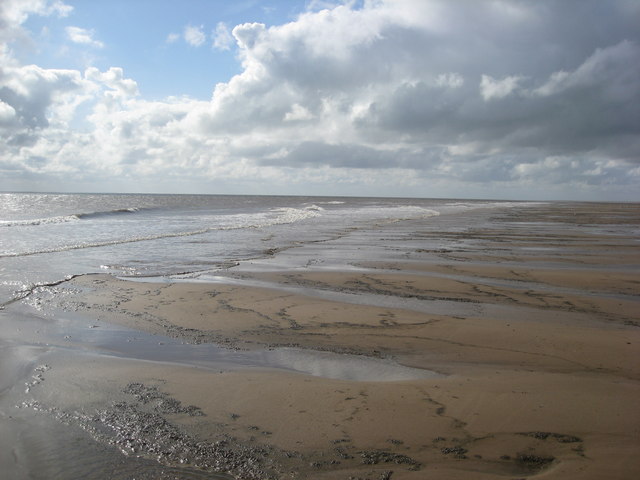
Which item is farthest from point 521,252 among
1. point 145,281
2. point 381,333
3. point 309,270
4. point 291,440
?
point 291,440

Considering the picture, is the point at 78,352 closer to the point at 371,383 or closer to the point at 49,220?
the point at 371,383

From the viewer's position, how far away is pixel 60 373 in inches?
203

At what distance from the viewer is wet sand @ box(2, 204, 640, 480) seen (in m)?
3.49

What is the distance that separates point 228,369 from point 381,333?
8.64 ft

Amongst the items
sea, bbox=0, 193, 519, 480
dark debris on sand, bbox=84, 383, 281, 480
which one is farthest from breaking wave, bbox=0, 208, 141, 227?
dark debris on sand, bbox=84, 383, 281, 480

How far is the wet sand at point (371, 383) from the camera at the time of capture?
3.49 metres

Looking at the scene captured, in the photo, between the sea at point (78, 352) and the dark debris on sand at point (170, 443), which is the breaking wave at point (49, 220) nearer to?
the sea at point (78, 352)

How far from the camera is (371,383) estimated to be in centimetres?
494

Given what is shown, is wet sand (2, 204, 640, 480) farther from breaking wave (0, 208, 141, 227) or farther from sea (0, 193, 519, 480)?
breaking wave (0, 208, 141, 227)

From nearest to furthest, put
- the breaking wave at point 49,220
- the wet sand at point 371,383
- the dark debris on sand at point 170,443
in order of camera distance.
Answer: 1. the dark debris on sand at point 170,443
2. the wet sand at point 371,383
3. the breaking wave at point 49,220

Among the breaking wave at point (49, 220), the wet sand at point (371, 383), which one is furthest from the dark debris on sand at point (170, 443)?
the breaking wave at point (49, 220)

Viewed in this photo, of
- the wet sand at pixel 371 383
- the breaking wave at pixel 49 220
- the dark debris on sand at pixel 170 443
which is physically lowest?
the dark debris on sand at pixel 170 443

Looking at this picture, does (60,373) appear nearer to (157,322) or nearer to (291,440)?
(157,322)

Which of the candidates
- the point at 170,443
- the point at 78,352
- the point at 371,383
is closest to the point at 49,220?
the point at 78,352
